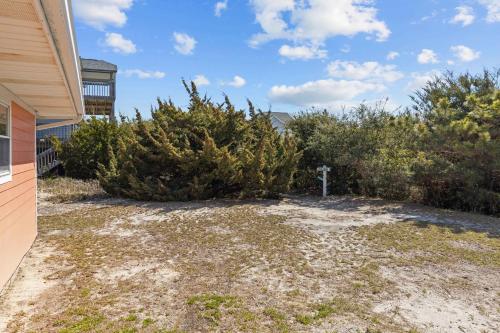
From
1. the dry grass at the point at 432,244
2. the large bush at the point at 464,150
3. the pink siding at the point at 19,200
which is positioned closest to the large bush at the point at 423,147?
the large bush at the point at 464,150

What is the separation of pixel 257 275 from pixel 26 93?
327 centimetres

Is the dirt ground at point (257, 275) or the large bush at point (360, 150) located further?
the large bush at point (360, 150)

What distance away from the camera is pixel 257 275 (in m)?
3.94

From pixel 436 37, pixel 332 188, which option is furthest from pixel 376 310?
pixel 436 37

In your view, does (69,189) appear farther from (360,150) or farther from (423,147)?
(423,147)

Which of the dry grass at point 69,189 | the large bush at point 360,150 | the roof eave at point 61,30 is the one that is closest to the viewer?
the roof eave at point 61,30

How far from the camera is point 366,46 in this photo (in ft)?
39.3

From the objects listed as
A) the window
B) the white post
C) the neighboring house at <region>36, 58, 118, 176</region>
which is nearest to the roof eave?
the window

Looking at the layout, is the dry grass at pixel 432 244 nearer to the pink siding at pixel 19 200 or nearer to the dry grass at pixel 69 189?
the pink siding at pixel 19 200

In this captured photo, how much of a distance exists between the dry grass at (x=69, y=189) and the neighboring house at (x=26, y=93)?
395 centimetres

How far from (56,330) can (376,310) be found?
2.60 metres

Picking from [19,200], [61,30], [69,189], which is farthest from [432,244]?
[69,189]

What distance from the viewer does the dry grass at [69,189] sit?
9.37 meters

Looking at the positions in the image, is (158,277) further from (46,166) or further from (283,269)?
(46,166)
